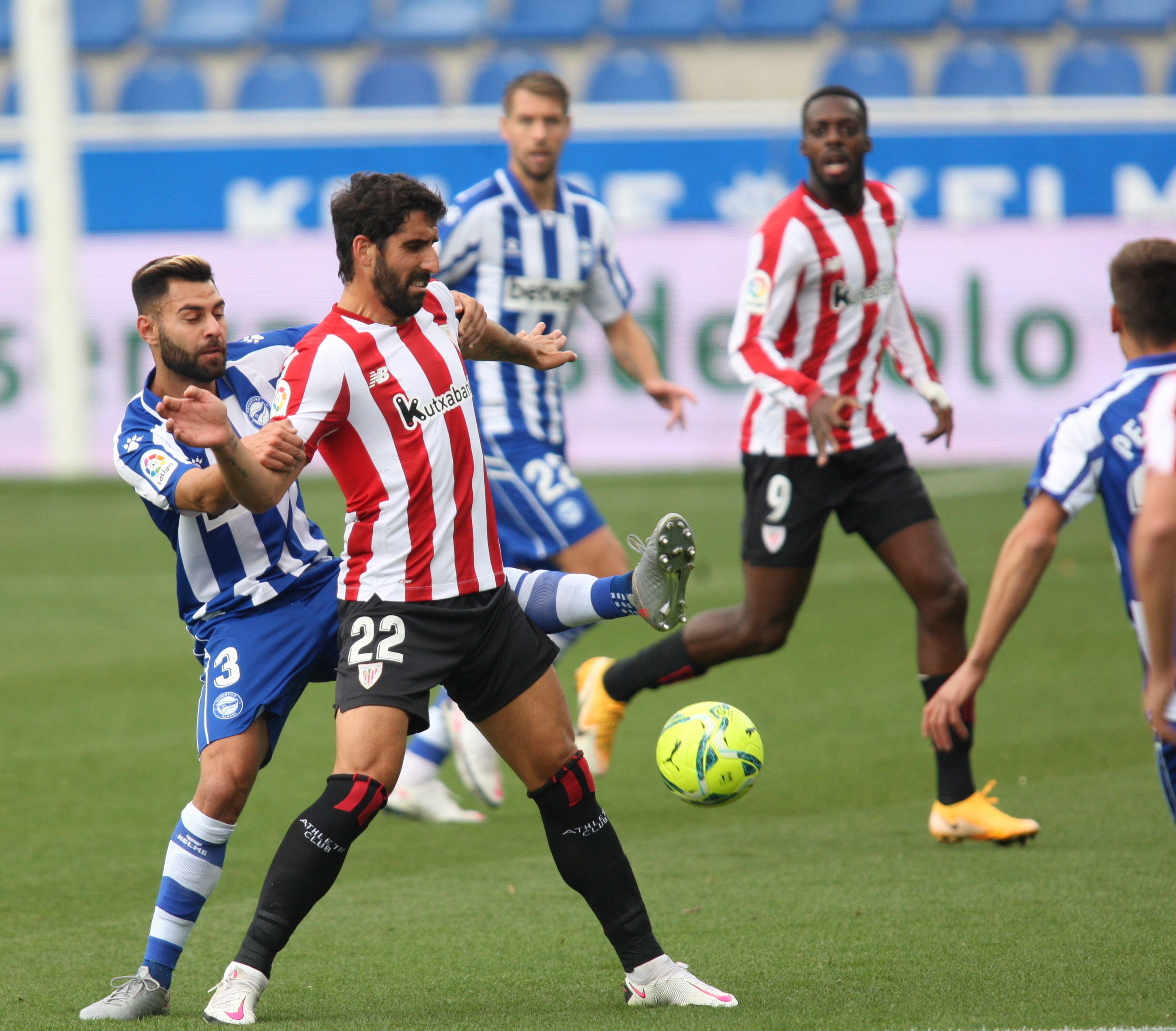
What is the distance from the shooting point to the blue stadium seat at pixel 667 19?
22.2m

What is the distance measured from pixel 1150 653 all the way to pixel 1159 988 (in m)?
1.17

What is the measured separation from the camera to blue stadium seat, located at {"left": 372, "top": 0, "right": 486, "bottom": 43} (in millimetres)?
22531

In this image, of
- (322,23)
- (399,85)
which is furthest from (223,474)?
(322,23)

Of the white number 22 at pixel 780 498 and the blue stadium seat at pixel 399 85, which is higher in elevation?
the blue stadium seat at pixel 399 85

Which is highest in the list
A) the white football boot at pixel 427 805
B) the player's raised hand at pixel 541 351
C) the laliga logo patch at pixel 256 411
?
the player's raised hand at pixel 541 351

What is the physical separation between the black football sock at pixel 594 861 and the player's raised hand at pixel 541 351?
3.45 feet

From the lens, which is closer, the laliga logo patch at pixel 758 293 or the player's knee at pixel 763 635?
the laliga logo patch at pixel 758 293

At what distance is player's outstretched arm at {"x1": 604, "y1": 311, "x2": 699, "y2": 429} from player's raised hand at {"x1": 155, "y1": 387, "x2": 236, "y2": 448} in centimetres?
321

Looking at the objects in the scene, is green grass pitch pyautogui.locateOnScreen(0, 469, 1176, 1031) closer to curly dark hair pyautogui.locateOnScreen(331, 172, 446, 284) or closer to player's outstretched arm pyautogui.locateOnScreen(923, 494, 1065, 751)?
player's outstretched arm pyautogui.locateOnScreen(923, 494, 1065, 751)

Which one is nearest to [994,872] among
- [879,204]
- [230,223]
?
[879,204]

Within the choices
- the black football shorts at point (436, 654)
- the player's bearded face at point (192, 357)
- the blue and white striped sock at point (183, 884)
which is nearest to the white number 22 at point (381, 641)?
the black football shorts at point (436, 654)

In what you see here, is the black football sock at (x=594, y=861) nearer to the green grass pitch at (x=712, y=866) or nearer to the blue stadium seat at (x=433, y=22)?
the green grass pitch at (x=712, y=866)

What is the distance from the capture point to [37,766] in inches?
270

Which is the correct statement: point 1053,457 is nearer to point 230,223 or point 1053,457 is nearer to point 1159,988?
point 1159,988
